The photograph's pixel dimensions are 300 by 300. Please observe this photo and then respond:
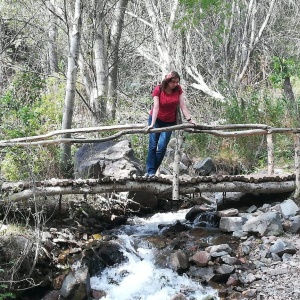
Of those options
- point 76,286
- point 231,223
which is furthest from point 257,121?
point 76,286

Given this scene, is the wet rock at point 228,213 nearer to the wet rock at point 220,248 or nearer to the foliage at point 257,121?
the wet rock at point 220,248

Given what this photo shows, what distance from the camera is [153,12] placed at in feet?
38.4

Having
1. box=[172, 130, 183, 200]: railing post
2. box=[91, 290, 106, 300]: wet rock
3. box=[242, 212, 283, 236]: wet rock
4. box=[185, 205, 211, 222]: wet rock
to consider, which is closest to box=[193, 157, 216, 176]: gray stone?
box=[185, 205, 211, 222]: wet rock

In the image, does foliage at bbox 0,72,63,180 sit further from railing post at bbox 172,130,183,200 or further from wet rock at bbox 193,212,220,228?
wet rock at bbox 193,212,220,228

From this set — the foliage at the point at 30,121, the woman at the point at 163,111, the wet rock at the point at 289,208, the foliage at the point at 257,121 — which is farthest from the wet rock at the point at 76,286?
the foliage at the point at 257,121

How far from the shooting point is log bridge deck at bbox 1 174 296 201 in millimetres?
5488

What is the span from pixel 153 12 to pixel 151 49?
305 centimetres

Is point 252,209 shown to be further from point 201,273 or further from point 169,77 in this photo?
point 169,77

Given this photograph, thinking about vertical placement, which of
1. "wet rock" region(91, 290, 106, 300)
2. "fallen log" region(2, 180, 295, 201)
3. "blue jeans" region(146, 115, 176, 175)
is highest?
"blue jeans" region(146, 115, 176, 175)

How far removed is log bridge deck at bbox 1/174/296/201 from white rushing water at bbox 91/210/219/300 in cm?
78

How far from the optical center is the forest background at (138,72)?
7.76 meters

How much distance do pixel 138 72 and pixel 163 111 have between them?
9.70 m

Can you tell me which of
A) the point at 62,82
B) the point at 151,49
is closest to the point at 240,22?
the point at 151,49

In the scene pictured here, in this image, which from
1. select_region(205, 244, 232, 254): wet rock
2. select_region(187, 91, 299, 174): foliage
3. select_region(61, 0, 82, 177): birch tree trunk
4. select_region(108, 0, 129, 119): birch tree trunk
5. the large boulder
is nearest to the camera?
select_region(205, 244, 232, 254): wet rock
